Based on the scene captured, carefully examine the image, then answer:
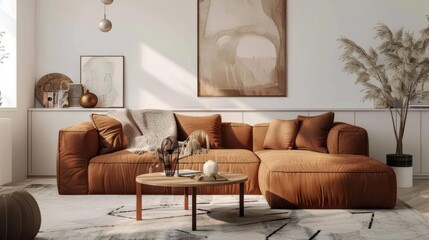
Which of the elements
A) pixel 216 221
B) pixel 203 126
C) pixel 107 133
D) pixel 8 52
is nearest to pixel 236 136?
pixel 203 126

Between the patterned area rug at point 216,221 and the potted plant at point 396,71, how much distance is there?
162 centimetres

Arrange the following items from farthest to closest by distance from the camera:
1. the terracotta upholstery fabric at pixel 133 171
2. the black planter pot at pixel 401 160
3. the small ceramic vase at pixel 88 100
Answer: the small ceramic vase at pixel 88 100
the black planter pot at pixel 401 160
the terracotta upholstery fabric at pixel 133 171

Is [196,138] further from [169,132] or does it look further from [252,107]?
[252,107]

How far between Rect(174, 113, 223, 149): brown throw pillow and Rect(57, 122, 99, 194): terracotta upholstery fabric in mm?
1166

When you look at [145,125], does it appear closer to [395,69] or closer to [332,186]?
[332,186]

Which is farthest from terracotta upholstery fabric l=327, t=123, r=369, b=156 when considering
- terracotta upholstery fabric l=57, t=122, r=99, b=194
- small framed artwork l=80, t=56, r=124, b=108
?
small framed artwork l=80, t=56, r=124, b=108

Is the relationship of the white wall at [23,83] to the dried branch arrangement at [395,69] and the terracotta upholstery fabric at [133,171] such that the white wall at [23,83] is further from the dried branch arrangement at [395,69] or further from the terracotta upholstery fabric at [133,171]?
the dried branch arrangement at [395,69]

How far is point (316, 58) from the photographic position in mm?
6754

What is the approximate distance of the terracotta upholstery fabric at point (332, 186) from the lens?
4531mm

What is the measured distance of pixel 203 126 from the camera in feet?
20.0

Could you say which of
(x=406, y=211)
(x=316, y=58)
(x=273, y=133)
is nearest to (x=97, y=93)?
(x=273, y=133)

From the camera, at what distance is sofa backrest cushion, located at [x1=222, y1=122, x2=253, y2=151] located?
20.5 feet

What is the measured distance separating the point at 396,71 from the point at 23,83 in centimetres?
413

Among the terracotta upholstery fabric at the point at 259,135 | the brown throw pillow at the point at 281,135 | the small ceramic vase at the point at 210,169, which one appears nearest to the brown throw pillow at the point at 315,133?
the brown throw pillow at the point at 281,135
